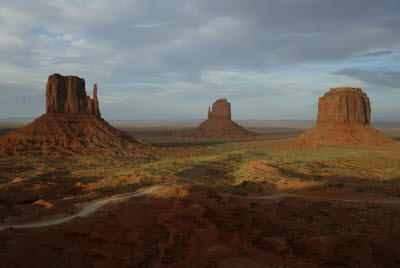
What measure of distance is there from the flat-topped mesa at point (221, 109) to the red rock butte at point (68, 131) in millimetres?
71441

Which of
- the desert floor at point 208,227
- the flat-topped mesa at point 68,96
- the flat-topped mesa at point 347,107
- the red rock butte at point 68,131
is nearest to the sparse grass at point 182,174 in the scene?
the desert floor at point 208,227

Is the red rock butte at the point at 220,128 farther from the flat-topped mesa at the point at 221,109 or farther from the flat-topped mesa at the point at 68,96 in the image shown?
the flat-topped mesa at the point at 68,96

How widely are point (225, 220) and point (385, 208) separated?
906cm

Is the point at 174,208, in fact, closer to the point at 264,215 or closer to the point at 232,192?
the point at 264,215

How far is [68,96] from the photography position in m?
47.3

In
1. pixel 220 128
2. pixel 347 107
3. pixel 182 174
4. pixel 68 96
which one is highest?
pixel 68 96

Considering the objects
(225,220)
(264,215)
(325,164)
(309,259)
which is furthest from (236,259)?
(325,164)

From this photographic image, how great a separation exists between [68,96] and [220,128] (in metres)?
73.1

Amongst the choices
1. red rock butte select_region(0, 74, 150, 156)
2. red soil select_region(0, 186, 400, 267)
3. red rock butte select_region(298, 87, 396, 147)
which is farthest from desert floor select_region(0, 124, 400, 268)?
red rock butte select_region(298, 87, 396, 147)

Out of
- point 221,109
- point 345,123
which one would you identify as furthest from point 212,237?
point 221,109

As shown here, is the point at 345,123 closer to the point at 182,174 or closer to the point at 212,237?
the point at 182,174

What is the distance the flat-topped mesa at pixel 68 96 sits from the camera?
151 feet

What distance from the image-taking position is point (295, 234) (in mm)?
10969

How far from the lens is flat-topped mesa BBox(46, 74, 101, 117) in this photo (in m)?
46.0
